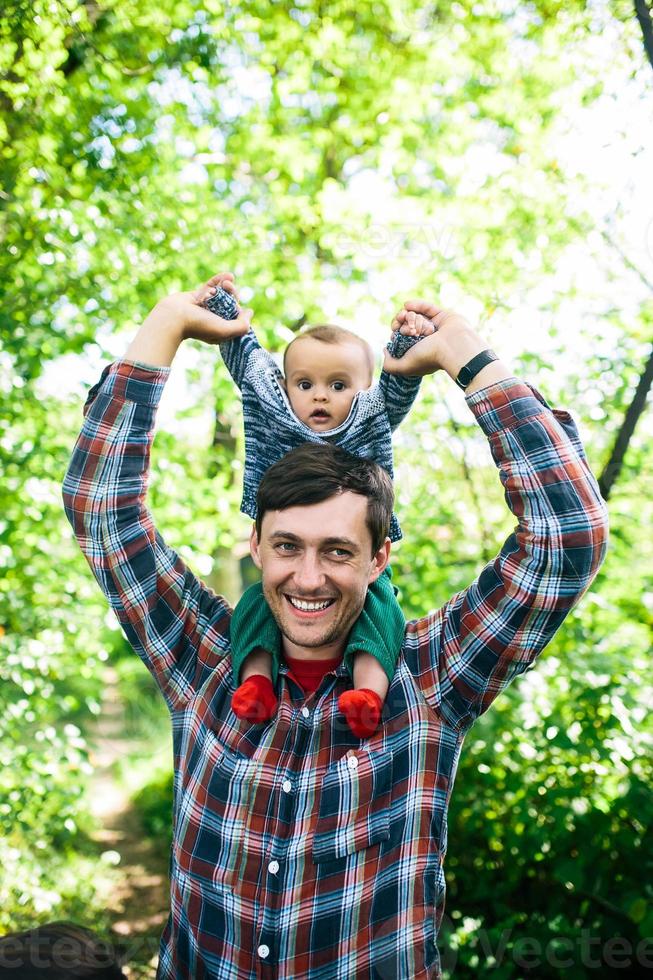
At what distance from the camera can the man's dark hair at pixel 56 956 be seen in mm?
1609

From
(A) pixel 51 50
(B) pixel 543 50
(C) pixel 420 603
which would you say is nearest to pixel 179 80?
(A) pixel 51 50

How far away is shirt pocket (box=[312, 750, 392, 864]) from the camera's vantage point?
1557 mm

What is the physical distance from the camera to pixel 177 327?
176 cm

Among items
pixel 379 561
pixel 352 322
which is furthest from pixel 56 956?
pixel 352 322

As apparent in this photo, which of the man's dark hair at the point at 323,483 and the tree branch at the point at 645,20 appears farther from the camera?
the tree branch at the point at 645,20

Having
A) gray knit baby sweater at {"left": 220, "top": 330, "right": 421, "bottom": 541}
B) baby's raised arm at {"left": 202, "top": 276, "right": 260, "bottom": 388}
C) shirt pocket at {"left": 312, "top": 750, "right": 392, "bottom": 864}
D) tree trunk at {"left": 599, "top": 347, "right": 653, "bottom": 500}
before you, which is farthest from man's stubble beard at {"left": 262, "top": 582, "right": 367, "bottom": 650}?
tree trunk at {"left": 599, "top": 347, "right": 653, "bottom": 500}

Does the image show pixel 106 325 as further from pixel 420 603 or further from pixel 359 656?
pixel 359 656

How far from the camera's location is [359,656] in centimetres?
171

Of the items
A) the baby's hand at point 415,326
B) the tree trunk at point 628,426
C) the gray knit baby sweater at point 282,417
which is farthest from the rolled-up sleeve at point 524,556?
the tree trunk at point 628,426

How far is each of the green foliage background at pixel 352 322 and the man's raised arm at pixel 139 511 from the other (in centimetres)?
184

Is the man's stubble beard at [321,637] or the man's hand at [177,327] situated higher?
the man's hand at [177,327]

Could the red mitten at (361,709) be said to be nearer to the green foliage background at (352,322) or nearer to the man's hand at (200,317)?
the man's hand at (200,317)

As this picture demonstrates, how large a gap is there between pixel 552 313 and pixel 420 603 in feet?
4.93

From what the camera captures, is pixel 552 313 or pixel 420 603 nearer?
pixel 420 603
